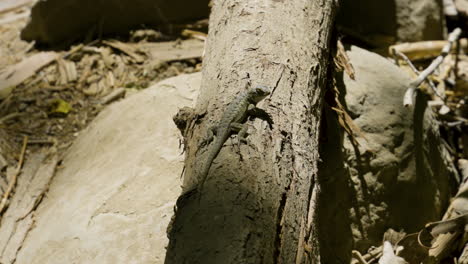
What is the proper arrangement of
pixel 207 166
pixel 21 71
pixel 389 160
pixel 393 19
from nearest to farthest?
1. pixel 207 166
2. pixel 389 160
3. pixel 21 71
4. pixel 393 19

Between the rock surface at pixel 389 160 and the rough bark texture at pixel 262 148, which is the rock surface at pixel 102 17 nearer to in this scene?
the rough bark texture at pixel 262 148

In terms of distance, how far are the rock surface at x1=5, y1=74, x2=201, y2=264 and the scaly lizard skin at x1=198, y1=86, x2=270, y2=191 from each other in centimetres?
73

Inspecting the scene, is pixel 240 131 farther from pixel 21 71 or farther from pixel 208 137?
pixel 21 71

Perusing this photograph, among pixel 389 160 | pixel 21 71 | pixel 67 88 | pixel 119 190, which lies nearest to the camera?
pixel 119 190

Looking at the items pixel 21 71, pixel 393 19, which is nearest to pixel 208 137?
pixel 21 71

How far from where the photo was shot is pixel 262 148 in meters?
2.78

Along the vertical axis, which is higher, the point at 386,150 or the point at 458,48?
the point at 458,48

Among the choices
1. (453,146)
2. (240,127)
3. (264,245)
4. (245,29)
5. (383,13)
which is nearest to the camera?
(264,245)

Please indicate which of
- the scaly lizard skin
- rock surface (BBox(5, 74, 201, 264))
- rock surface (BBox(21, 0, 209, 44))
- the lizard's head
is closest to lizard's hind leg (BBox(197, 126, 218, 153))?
the scaly lizard skin

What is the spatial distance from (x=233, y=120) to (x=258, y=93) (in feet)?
0.83

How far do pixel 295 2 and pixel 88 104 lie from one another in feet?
7.65

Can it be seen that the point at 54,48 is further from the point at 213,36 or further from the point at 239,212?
the point at 239,212

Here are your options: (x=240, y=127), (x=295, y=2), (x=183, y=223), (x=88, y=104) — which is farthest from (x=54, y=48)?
(x=183, y=223)

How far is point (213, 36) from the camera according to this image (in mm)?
3734
